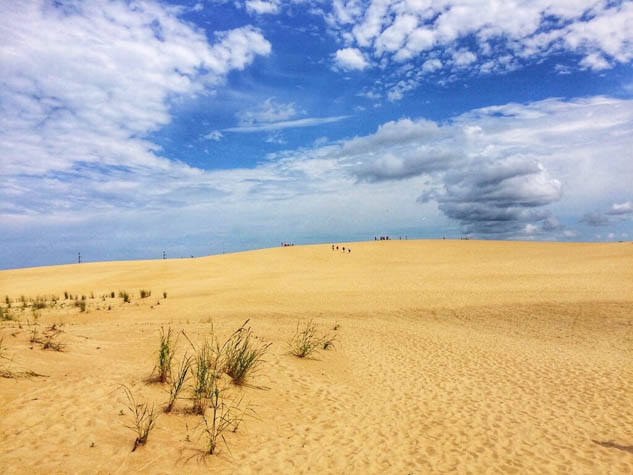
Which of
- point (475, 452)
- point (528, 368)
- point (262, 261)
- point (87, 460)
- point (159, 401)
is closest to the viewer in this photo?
point (87, 460)

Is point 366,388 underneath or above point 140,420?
underneath

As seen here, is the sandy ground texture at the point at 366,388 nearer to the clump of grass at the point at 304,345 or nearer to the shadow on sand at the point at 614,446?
the shadow on sand at the point at 614,446

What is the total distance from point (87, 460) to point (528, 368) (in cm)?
1144

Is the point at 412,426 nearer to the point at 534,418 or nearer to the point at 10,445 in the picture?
the point at 534,418

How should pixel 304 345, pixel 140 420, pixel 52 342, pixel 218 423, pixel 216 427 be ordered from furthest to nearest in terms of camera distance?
pixel 304 345
pixel 52 342
pixel 218 423
pixel 216 427
pixel 140 420

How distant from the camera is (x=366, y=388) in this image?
996 centimetres

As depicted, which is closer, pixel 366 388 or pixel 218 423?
pixel 218 423

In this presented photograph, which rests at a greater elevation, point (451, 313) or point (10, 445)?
point (10, 445)

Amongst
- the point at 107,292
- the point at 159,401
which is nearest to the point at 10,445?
the point at 159,401

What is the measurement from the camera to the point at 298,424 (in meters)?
7.58

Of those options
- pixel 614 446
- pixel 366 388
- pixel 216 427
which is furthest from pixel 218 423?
pixel 614 446

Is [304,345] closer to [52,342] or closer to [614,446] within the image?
[52,342]

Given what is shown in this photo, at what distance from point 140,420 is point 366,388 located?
18.3ft

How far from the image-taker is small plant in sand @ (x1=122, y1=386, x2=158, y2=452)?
5887 mm
